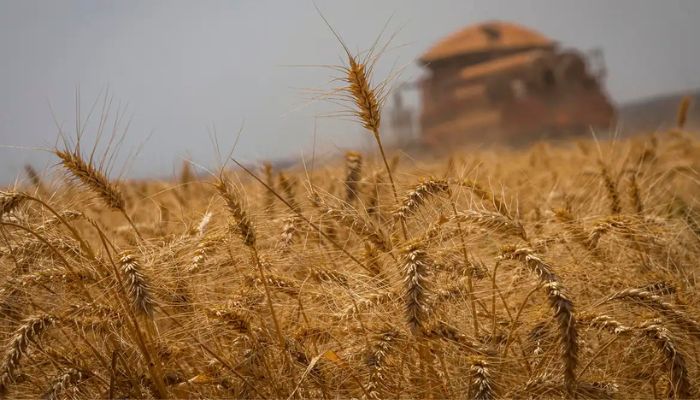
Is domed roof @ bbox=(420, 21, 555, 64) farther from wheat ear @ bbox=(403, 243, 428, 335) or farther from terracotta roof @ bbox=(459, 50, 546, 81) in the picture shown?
wheat ear @ bbox=(403, 243, 428, 335)

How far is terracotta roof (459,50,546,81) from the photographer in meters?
32.6

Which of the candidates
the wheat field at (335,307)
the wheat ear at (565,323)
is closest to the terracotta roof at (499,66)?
the wheat field at (335,307)

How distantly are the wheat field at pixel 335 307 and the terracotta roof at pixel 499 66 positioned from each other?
104 ft

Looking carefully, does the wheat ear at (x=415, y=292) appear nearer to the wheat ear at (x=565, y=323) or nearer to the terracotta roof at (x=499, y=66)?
the wheat ear at (x=565, y=323)

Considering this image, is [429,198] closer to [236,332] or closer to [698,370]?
[236,332]

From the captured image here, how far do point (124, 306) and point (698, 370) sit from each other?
179 centimetres

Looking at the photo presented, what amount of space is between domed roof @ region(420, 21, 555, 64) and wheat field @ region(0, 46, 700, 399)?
3476cm

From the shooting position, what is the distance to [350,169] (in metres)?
3.10

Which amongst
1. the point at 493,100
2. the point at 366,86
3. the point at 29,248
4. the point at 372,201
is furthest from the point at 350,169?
the point at 493,100

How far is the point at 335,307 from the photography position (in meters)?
2.19

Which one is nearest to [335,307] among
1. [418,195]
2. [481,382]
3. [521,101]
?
[418,195]

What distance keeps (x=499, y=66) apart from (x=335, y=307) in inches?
1287

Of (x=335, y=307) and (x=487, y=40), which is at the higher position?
(x=487, y=40)

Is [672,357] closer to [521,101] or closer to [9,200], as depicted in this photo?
[9,200]
